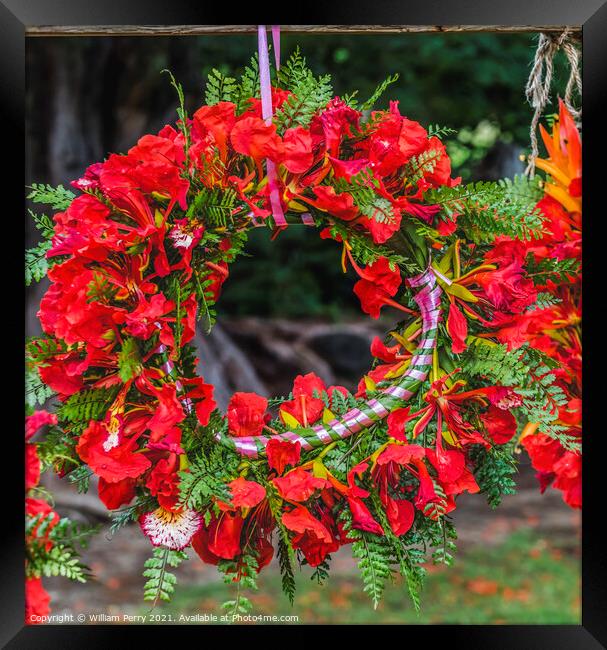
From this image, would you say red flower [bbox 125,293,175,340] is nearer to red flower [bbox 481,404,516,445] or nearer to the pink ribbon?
the pink ribbon

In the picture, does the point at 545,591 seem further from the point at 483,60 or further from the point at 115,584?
the point at 483,60

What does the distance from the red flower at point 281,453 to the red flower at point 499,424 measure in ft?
0.89

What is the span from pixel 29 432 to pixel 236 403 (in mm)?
299

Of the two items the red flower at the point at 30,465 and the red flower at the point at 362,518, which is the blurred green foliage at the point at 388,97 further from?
the red flower at the point at 362,518

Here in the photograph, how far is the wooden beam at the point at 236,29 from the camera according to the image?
1016mm

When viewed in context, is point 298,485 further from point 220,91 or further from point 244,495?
point 220,91

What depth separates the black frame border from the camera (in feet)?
3.30

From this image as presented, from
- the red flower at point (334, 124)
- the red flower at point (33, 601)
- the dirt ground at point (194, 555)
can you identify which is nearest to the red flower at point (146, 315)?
the red flower at point (334, 124)

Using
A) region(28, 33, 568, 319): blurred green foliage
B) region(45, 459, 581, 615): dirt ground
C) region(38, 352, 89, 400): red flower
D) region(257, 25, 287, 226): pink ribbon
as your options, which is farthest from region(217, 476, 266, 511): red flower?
region(28, 33, 568, 319): blurred green foliage

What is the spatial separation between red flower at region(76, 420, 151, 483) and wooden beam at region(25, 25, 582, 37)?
549 mm

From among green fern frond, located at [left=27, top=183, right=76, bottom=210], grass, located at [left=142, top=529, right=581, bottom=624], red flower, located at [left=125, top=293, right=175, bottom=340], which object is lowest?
grass, located at [left=142, top=529, right=581, bottom=624]

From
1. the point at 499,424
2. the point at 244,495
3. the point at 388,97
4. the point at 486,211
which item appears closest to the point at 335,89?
the point at 388,97

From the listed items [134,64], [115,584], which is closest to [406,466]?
[115,584]
